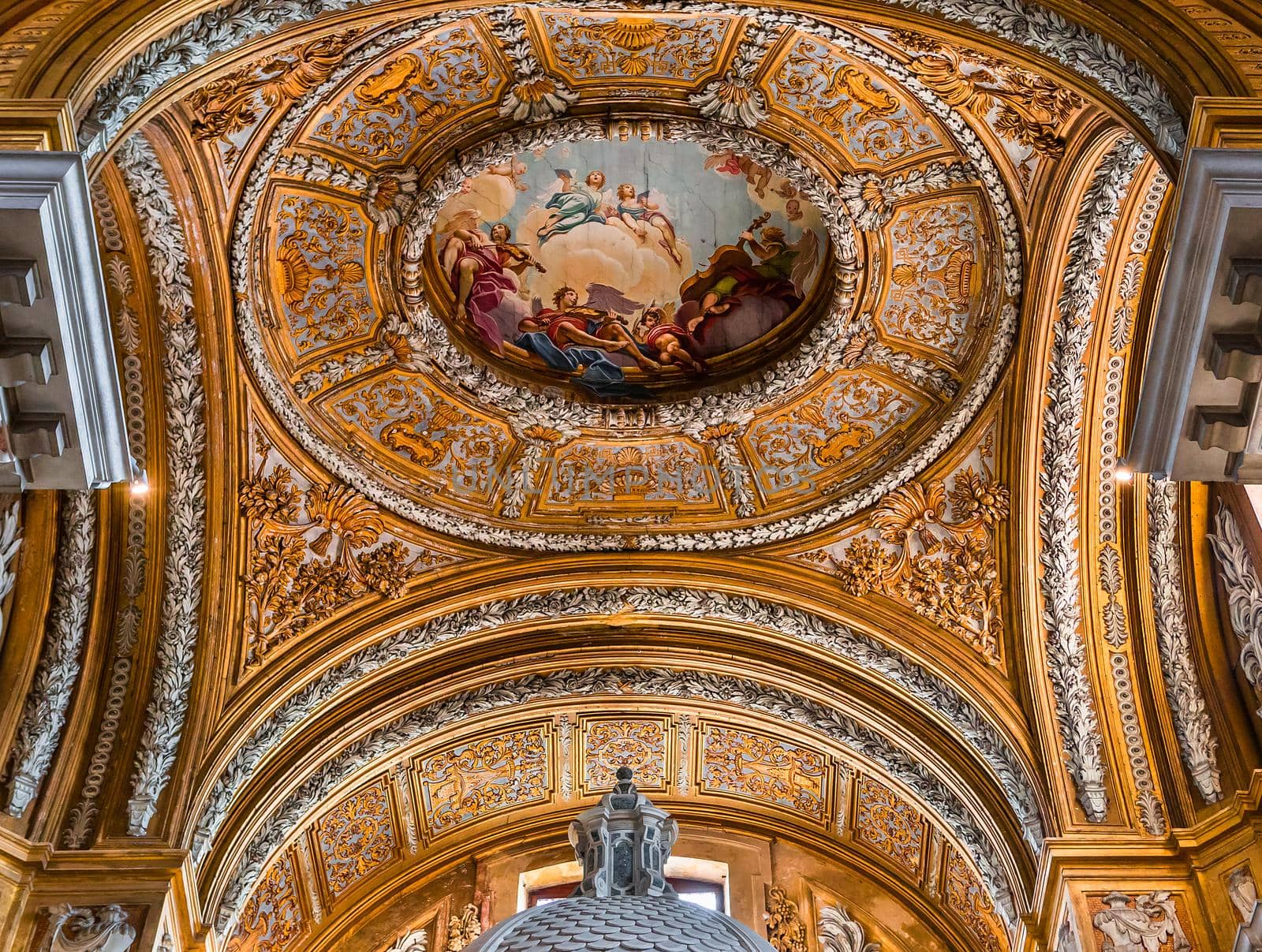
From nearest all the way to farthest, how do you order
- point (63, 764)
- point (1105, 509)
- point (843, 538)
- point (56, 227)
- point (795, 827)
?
1. point (56, 227)
2. point (63, 764)
3. point (1105, 509)
4. point (843, 538)
5. point (795, 827)

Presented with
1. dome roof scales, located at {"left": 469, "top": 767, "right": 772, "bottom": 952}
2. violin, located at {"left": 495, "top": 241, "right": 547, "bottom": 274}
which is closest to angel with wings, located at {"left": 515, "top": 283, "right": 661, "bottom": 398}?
violin, located at {"left": 495, "top": 241, "right": 547, "bottom": 274}

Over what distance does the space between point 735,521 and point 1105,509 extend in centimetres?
331

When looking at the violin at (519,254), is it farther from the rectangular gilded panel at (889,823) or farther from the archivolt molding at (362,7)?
the rectangular gilded panel at (889,823)

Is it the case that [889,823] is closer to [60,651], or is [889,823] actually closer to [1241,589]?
[1241,589]

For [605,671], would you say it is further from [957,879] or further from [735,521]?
[957,879]

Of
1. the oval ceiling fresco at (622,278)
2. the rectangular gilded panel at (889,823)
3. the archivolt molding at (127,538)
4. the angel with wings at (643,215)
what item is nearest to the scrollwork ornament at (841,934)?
the rectangular gilded panel at (889,823)

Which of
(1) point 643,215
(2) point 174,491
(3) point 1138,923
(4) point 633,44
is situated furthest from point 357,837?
(4) point 633,44

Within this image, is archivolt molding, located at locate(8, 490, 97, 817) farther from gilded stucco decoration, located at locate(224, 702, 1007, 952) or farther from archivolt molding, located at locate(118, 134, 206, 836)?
gilded stucco decoration, located at locate(224, 702, 1007, 952)

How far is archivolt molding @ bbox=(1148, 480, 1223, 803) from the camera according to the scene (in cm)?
1019

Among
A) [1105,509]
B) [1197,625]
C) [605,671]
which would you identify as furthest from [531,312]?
[1197,625]

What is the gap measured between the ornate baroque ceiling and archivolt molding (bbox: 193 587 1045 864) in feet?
0.12

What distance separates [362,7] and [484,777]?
8.04 m

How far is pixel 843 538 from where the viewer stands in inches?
489

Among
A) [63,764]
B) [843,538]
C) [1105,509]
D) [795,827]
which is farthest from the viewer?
[795,827]
